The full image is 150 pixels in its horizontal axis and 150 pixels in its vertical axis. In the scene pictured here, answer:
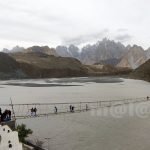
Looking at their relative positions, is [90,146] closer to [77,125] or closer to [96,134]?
[96,134]

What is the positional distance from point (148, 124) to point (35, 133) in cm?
2181

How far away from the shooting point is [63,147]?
159 ft

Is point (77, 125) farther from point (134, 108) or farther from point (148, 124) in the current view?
point (134, 108)

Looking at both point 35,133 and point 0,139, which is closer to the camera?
point 0,139

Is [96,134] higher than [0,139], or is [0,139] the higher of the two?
[0,139]

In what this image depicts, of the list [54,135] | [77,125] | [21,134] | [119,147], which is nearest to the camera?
[21,134]

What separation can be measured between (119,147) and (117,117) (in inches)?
924

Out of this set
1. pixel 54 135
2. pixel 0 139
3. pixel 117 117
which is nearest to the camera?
pixel 0 139

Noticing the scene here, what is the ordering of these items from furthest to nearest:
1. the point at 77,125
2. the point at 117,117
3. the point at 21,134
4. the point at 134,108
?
the point at 134,108, the point at 117,117, the point at 77,125, the point at 21,134

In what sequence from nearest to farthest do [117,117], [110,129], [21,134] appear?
[21,134], [110,129], [117,117]

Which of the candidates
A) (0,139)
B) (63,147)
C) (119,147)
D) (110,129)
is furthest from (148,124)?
(0,139)

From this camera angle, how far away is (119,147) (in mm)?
47969

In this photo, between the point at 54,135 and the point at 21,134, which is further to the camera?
the point at 54,135

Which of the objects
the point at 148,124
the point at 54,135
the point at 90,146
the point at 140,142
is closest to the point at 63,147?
the point at 90,146
